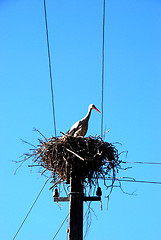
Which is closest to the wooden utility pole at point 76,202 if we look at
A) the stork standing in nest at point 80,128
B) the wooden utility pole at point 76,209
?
the wooden utility pole at point 76,209

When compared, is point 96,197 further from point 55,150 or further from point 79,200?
point 55,150

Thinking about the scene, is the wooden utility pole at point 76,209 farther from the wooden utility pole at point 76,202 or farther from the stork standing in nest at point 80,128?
the stork standing in nest at point 80,128

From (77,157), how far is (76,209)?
36.9 inches

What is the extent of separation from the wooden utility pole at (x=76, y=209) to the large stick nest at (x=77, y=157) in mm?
210

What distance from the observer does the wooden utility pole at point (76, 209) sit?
16.5ft

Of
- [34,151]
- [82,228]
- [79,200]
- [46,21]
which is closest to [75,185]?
[79,200]

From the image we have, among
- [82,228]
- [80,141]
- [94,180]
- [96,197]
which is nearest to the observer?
[82,228]

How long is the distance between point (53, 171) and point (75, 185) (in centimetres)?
78

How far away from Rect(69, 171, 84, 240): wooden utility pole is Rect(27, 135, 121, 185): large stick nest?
0.21 metres

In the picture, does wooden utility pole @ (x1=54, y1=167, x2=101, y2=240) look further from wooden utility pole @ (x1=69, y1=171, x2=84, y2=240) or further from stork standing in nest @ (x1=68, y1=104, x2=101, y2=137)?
stork standing in nest @ (x1=68, y1=104, x2=101, y2=137)

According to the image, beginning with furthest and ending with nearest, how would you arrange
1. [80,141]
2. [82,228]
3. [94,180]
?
[80,141] < [94,180] < [82,228]

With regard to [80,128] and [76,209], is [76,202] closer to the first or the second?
[76,209]

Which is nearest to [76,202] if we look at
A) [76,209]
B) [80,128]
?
[76,209]

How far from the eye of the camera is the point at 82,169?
5.84 m
